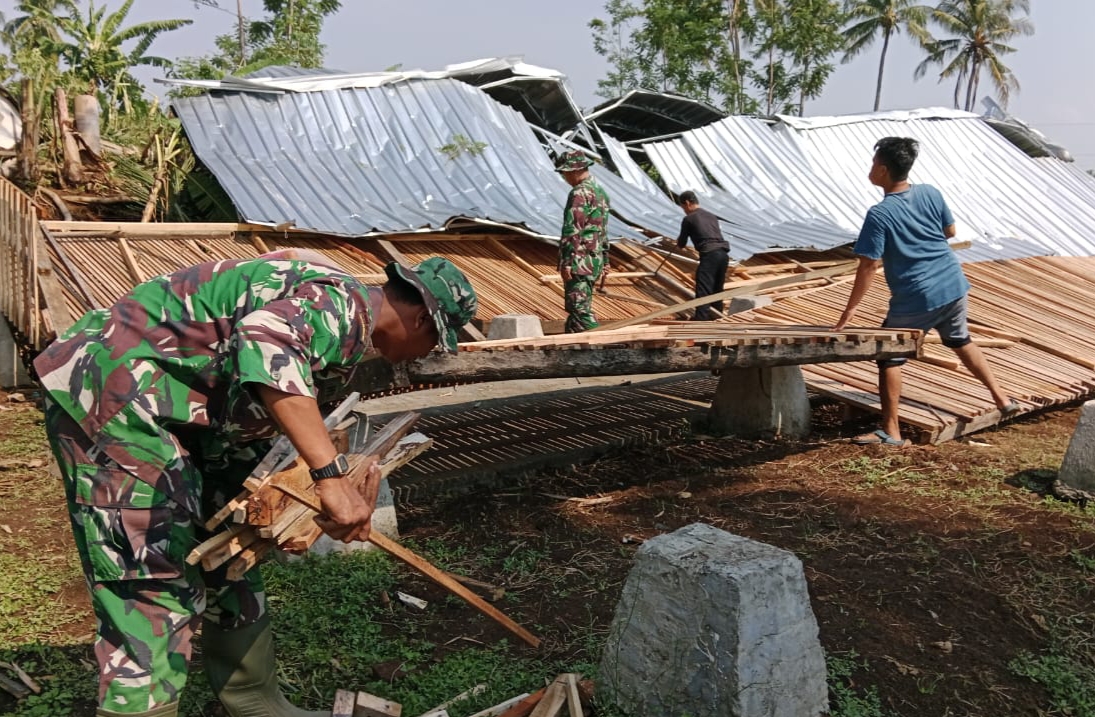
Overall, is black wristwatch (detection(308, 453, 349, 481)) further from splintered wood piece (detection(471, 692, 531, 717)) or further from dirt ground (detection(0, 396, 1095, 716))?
dirt ground (detection(0, 396, 1095, 716))

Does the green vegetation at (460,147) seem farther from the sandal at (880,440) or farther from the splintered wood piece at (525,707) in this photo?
the splintered wood piece at (525,707)

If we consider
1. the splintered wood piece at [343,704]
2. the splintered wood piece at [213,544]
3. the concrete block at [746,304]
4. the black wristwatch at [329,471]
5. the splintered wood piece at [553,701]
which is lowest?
the splintered wood piece at [343,704]

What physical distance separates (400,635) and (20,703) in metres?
1.23

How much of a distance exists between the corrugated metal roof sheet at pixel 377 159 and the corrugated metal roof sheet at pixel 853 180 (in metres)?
2.32

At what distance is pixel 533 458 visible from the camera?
5055mm

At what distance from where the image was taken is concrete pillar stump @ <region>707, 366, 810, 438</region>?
18.9 ft

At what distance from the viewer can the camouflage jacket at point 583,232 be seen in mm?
6840

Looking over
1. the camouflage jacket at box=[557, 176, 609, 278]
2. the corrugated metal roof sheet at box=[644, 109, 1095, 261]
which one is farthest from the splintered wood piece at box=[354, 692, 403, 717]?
the corrugated metal roof sheet at box=[644, 109, 1095, 261]

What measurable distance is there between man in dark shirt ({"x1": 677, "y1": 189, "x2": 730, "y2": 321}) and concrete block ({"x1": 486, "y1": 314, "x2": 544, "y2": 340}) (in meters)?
2.38

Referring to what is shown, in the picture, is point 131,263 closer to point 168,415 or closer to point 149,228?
point 149,228

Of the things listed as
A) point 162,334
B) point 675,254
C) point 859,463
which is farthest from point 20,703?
point 675,254

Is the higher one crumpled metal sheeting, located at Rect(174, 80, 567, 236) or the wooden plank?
crumpled metal sheeting, located at Rect(174, 80, 567, 236)

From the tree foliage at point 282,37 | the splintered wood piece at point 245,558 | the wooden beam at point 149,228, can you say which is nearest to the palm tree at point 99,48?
the tree foliage at point 282,37

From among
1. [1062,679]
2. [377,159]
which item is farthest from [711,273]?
[1062,679]
